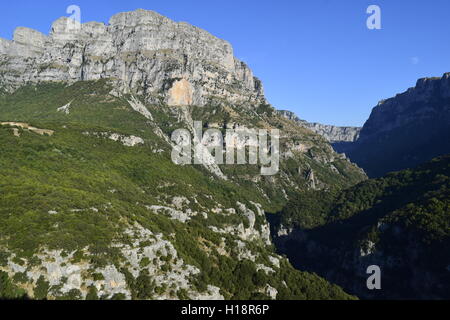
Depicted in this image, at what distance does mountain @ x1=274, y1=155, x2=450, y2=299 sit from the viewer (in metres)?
124

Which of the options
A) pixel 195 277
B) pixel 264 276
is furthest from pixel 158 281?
pixel 264 276

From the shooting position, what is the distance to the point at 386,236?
139500mm

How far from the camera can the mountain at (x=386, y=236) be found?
124 meters
